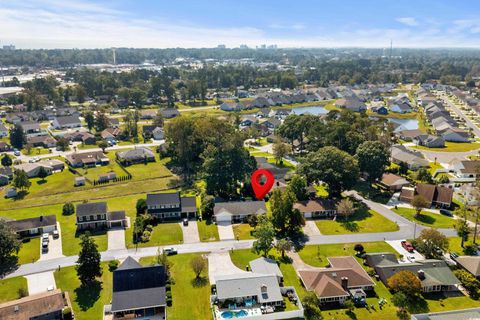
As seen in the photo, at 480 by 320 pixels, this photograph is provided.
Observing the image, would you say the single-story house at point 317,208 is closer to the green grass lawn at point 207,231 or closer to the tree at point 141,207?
the green grass lawn at point 207,231

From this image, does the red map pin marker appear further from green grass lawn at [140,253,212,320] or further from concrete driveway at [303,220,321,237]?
green grass lawn at [140,253,212,320]

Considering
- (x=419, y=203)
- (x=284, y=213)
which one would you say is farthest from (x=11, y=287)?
(x=419, y=203)

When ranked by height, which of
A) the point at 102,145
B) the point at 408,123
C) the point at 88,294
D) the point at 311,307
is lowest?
the point at 88,294

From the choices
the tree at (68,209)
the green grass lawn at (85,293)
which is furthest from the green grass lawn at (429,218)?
the tree at (68,209)

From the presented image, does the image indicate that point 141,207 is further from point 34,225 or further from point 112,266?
point 112,266

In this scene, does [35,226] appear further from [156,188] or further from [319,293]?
[319,293]

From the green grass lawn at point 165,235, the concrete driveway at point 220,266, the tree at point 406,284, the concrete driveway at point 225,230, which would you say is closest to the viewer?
the tree at point 406,284
